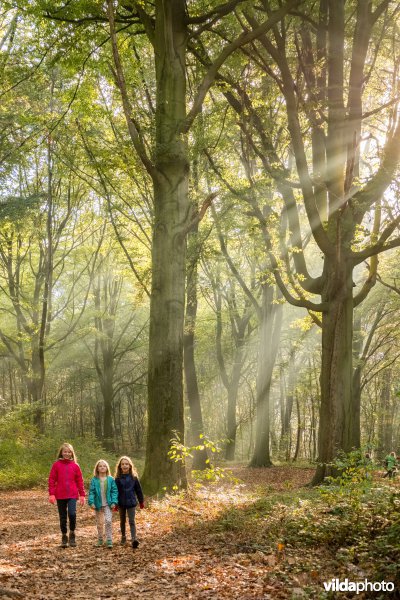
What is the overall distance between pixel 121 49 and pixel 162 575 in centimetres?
1144

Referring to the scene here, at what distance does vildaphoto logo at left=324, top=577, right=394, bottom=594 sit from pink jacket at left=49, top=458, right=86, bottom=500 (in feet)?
13.9

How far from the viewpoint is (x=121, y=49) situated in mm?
11906

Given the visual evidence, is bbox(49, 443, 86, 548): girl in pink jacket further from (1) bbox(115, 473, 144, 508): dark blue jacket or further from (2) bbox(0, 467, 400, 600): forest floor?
(1) bbox(115, 473, 144, 508): dark blue jacket

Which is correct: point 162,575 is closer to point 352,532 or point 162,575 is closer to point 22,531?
point 352,532

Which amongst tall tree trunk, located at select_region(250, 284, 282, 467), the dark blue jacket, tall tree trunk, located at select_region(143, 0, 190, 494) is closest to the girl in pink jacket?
the dark blue jacket

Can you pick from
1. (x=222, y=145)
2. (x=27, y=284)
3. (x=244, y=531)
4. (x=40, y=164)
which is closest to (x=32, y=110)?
(x=40, y=164)

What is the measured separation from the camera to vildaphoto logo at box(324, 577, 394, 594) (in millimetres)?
3809

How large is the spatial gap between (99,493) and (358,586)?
4002mm

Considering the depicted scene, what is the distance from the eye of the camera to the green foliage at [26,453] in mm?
14656

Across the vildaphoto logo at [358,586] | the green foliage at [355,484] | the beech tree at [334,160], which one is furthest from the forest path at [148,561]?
the beech tree at [334,160]

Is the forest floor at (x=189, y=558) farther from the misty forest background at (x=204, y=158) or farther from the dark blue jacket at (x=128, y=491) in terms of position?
the misty forest background at (x=204, y=158)

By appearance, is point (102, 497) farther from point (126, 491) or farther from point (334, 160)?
point (334, 160)

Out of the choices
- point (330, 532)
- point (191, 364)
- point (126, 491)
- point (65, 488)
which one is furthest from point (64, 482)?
point (191, 364)

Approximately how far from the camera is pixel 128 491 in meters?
6.86
